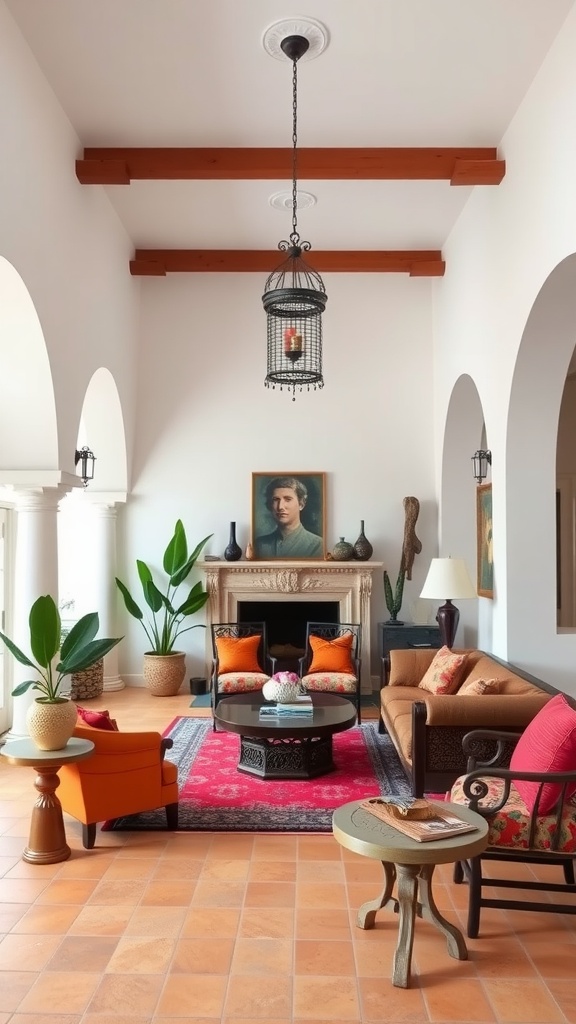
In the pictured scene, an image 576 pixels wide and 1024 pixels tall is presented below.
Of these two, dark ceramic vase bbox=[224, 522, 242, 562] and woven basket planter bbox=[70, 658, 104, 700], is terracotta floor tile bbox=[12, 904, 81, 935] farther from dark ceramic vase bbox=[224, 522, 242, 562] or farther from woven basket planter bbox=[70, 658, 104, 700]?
dark ceramic vase bbox=[224, 522, 242, 562]

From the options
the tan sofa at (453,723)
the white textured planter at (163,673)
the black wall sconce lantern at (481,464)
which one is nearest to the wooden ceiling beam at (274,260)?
the black wall sconce lantern at (481,464)

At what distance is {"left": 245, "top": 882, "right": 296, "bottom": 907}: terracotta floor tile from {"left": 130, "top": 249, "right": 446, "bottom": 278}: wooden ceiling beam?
651 cm

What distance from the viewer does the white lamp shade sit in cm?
711

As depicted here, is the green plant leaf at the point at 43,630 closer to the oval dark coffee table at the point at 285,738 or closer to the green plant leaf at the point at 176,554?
the oval dark coffee table at the point at 285,738

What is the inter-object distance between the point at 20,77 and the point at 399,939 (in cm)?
514

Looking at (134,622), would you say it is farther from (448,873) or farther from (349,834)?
(349,834)

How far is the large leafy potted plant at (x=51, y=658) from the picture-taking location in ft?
14.8

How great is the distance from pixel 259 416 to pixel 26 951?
674 cm

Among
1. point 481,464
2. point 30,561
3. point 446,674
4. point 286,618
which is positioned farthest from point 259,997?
point 286,618

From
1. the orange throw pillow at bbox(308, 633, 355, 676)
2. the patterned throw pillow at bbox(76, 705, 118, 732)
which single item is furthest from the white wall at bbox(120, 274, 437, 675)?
the patterned throw pillow at bbox(76, 705, 118, 732)

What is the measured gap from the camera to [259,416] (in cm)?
960

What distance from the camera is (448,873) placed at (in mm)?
4449

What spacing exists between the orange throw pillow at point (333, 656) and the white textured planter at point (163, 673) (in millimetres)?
1803

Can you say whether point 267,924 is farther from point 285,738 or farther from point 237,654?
point 237,654
